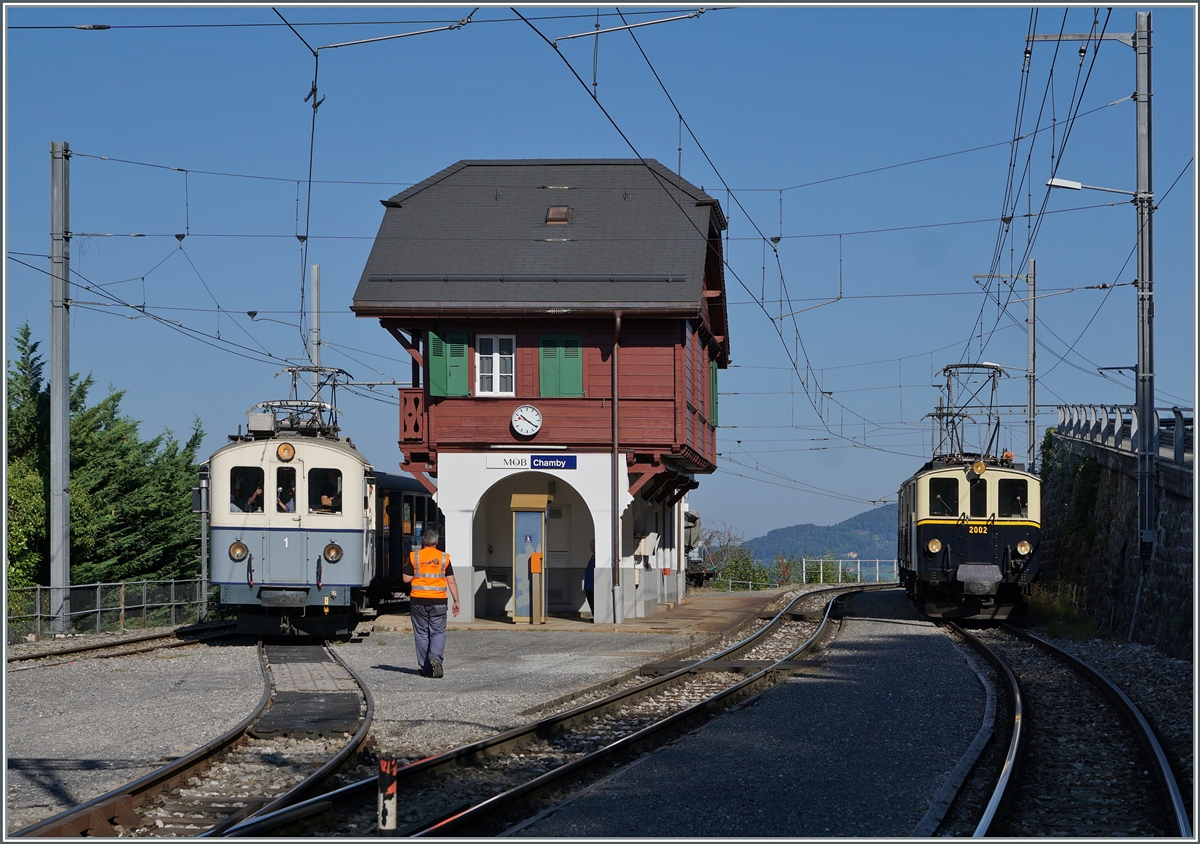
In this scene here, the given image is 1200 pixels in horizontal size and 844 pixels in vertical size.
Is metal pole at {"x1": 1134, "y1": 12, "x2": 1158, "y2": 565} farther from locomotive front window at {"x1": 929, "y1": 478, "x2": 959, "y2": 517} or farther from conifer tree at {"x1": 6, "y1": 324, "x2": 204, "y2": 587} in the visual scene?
conifer tree at {"x1": 6, "y1": 324, "x2": 204, "y2": 587}

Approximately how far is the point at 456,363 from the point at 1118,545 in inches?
506

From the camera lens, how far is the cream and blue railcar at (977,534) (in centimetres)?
2336

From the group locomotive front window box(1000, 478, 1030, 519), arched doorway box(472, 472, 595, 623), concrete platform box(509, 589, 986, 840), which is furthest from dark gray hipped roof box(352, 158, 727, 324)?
concrete platform box(509, 589, 986, 840)

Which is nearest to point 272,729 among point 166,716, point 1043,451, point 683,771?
point 166,716

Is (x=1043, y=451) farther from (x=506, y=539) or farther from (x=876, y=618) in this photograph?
(x=506, y=539)

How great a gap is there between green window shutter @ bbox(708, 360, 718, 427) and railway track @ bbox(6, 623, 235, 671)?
43.7ft

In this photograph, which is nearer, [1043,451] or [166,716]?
[166,716]

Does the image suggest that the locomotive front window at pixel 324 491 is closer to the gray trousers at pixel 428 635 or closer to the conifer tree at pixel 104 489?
the gray trousers at pixel 428 635

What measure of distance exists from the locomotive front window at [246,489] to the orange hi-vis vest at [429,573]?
15.1 feet

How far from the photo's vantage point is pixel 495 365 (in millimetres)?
24641

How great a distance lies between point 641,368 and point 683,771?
15.5 m

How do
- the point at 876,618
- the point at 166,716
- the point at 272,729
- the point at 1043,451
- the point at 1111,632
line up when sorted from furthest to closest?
the point at 1043,451, the point at 876,618, the point at 1111,632, the point at 166,716, the point at 272,729

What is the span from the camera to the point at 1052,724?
12133mm

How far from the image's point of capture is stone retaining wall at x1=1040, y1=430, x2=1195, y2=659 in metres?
17.8
